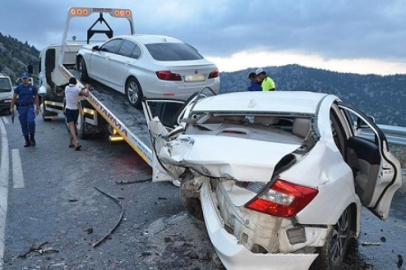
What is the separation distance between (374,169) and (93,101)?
668 cm

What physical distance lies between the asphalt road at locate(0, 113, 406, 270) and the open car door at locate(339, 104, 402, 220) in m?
0.55

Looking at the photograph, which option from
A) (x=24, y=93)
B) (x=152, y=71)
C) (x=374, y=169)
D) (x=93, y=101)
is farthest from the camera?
(x=24, y=93)

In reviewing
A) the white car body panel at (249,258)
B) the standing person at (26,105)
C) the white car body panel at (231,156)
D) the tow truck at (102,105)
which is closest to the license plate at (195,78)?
the tow truck at (102,105)

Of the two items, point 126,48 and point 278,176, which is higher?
point 126,48

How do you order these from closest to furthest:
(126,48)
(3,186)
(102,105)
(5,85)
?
(3,186) < (102,105) < (126,48) < (5,85)

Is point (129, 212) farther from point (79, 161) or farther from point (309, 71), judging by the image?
point (309, 71)

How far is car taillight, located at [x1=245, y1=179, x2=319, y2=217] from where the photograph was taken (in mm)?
2932

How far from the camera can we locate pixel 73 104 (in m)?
9.89

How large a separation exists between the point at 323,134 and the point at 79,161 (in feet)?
20.7

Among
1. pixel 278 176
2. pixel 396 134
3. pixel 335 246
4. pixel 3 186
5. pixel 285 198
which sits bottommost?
pixel 3 186

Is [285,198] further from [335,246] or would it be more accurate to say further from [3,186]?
[3,186]

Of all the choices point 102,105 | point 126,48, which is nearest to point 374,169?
point 102,105

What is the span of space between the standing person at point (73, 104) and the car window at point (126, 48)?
134 centimetres

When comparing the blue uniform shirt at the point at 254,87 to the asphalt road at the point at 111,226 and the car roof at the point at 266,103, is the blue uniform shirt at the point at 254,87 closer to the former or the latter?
the asphalt road at the point at 111,226
